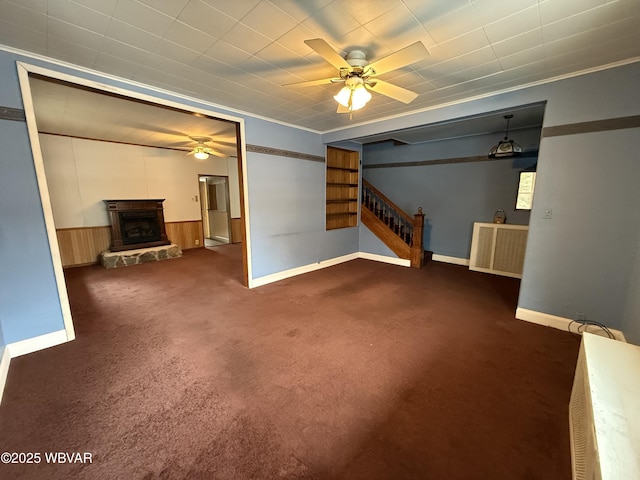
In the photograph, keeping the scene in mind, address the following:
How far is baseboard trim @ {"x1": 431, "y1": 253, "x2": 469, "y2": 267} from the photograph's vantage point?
5449mm

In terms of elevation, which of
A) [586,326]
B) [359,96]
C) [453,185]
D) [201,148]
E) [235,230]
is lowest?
[586,326]

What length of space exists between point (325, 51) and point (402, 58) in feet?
1.82

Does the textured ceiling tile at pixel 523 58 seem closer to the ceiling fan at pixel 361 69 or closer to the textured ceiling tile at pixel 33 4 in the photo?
the ceiling fan at pixel 361 69

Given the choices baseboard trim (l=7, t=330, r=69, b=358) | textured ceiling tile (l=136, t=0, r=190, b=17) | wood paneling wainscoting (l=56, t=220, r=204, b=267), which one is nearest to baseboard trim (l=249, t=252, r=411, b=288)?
baseboard trim (l=7, t=330, r=69, b=358)

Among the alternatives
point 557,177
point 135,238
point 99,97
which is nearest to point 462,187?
point 557,177

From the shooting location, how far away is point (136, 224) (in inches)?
230

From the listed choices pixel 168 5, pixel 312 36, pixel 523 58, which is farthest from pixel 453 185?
pixel 168 5

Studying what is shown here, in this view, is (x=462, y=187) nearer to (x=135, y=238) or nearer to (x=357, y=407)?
(x=357, y=407)

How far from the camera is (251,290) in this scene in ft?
12.9

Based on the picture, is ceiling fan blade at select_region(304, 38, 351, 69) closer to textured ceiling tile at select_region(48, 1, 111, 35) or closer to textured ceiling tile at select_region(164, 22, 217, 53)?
textured ceiling tile at select_region(164, 22, 217, 53)

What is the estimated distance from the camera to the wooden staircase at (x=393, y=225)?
517 centimetres

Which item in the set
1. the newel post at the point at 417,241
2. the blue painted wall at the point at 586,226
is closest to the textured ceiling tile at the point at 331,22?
the blue painted wall at the point at 586,226

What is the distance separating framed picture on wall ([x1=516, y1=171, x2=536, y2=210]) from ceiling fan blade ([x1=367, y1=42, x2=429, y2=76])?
4.19 metres

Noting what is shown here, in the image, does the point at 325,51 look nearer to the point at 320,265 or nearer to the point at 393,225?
the point at 320,265
